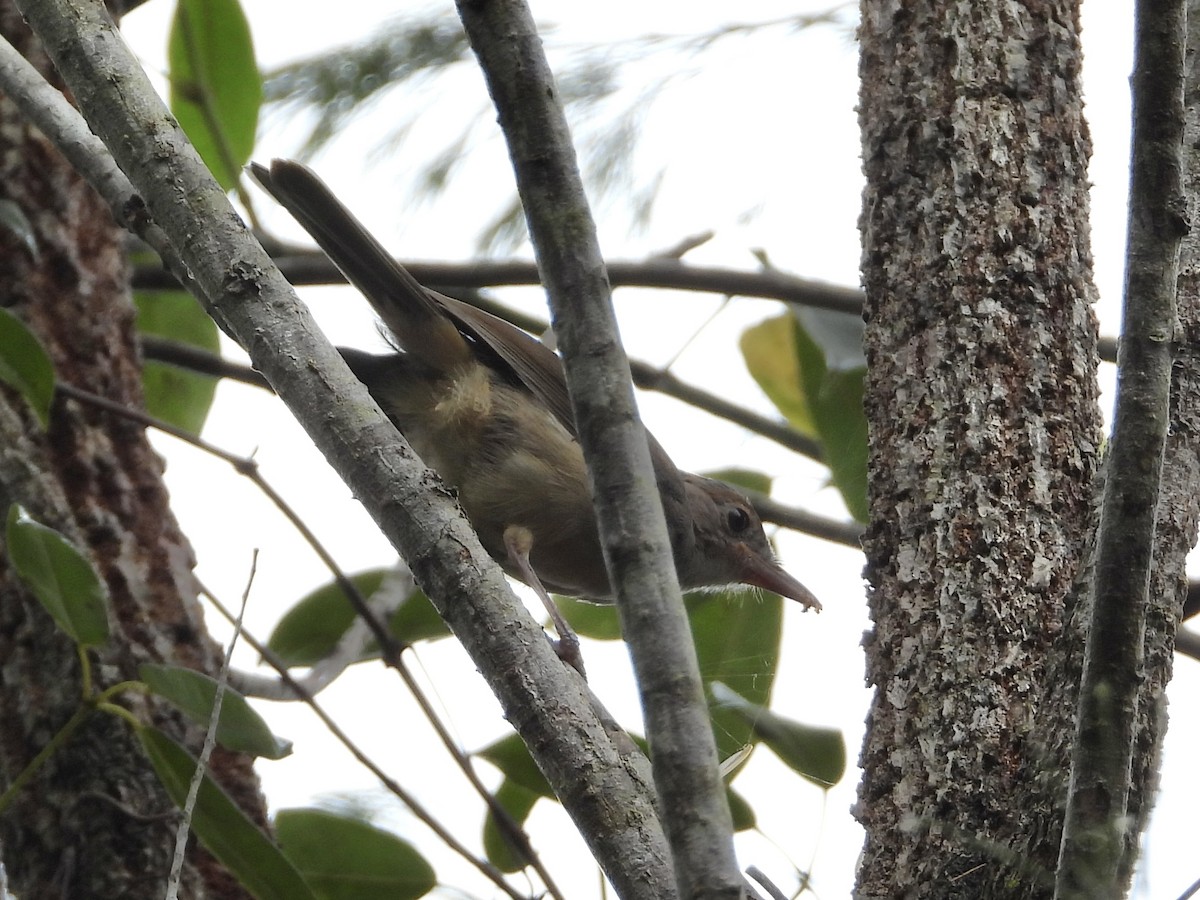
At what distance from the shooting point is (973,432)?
7.53ft

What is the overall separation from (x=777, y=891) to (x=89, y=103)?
1.63 m

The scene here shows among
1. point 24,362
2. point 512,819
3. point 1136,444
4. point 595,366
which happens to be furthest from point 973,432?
point 24,362

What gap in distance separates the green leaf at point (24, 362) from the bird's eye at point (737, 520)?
2.50 m

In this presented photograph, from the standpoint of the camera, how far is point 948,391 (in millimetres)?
2348

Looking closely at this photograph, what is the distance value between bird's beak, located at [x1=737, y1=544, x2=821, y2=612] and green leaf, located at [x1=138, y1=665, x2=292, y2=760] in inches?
88.9

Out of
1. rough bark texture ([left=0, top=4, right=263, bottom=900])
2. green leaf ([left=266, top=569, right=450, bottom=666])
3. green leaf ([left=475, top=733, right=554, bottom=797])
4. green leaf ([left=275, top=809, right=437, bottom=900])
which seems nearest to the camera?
rough bark texture ([left=0, top=4, right=263, bottom=900])

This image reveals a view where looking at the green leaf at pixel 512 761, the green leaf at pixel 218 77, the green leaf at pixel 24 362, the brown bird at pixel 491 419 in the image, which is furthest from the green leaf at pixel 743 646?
the green leaf at pixel 218 77

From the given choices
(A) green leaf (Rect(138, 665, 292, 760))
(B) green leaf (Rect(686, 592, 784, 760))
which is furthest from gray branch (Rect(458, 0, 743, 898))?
(B) green leaf (Rect(686, 592, 784, 760))

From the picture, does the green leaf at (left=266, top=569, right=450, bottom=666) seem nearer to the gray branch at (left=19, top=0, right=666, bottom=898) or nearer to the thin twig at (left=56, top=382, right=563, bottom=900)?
the thin twig at (left=56, top=382, right=563, bottom=900)

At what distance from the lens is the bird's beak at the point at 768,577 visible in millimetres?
4707

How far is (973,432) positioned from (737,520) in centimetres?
256

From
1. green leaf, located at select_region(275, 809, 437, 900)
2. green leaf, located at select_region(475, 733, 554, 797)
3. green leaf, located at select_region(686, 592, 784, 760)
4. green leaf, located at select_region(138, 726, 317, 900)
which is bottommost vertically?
green leaf, located at select_region(138, 726, 317, 900)

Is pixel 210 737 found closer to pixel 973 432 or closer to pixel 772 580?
pixel 973 432

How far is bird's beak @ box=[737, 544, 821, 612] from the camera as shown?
4.71 m
